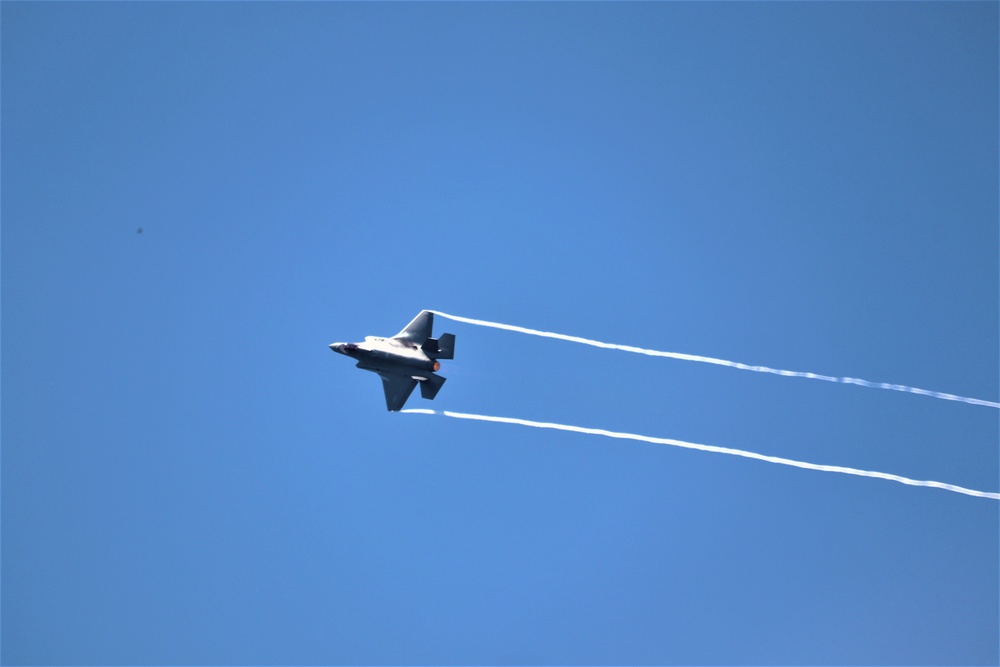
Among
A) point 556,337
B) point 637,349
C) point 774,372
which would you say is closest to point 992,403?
point 774,372

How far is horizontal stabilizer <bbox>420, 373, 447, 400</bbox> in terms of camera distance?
35.9 m

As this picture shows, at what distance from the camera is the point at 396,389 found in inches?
1444

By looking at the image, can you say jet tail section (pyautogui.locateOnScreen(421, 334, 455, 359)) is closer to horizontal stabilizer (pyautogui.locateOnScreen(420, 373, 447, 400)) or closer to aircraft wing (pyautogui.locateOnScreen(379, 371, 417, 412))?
horizontal stabilizer (pyautogui.locateOnScreen(420, 373, 447, 400))

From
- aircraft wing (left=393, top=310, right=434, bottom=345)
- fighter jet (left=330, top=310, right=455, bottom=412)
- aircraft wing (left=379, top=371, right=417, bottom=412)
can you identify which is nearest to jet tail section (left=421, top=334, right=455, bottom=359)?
fighter jet (left=330, top=310, right=455, bottom=412)

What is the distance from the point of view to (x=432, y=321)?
37312 millimetres

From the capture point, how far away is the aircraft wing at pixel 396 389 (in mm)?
36500

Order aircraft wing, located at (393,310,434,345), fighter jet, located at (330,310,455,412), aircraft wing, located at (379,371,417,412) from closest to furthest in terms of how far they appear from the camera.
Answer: fighter jet, located at (330,310,455,412) → aircraft wing, located at (379,371,417,412) → aircraft wing, located at (393,310,434,345)

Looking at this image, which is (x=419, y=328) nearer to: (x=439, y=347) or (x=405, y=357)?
(x=439, y=347)

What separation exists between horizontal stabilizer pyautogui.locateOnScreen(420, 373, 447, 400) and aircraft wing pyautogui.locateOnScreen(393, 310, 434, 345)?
2119 mm

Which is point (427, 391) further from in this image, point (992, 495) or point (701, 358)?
point (992, 495)

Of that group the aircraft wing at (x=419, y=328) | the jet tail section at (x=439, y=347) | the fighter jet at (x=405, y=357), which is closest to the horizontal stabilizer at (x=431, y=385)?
the fighter jet at (x=405, y=357)

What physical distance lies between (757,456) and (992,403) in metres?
11.3

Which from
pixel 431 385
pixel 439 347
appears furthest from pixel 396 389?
pixel 439 347

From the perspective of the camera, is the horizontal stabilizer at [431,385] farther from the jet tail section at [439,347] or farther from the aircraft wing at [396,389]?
the jet tail section at [439,347]
